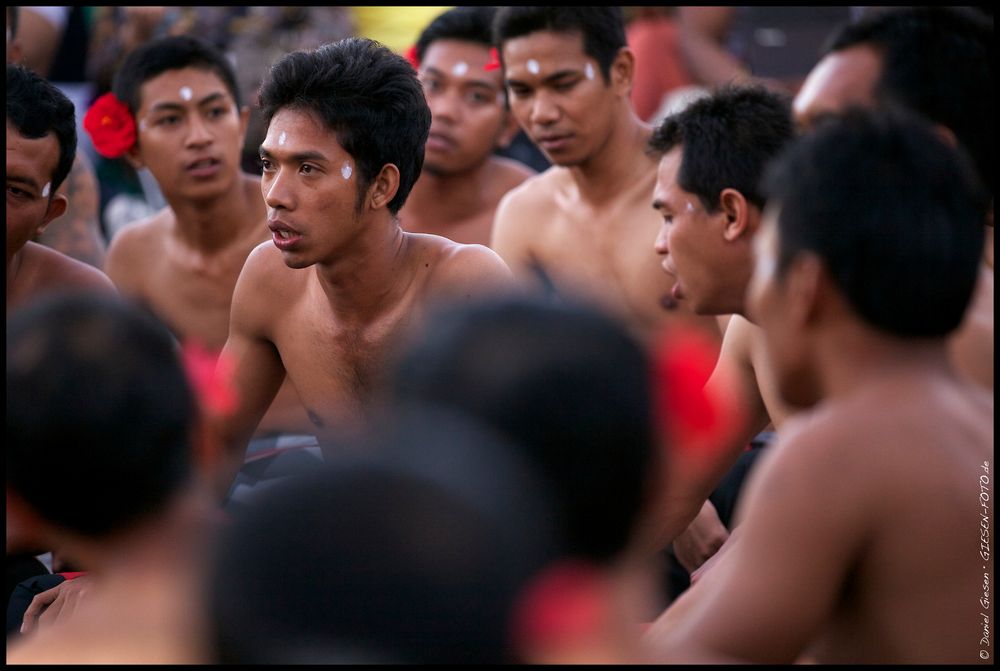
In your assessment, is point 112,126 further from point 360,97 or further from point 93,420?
point 93,420

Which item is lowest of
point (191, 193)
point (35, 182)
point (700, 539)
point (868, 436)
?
point (700, 539)

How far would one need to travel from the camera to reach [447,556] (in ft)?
3.74

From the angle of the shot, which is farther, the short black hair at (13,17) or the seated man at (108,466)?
the short black hair at (13,17)

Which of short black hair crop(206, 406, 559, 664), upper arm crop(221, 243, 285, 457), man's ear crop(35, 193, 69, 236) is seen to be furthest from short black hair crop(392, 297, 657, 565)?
man's ear crop(35, 193, 69, 236)

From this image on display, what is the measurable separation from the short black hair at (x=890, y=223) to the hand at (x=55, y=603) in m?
1.72

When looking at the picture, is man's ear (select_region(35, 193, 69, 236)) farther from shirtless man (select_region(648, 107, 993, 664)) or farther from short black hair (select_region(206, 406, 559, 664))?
short black hair (select_region(206, 406, 559, 664))

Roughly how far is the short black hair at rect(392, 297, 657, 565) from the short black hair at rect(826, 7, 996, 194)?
130 centimetres

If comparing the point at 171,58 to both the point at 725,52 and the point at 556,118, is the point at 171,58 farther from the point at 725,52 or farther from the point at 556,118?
the point at 725,52

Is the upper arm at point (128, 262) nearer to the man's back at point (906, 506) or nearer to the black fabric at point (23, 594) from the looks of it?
the black fabric at point (23, 594)

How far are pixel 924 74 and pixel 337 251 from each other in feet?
5.22

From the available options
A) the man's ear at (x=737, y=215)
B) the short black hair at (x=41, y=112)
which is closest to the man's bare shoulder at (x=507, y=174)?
the short black hair at (x=41, y=112)

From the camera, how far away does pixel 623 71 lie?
452 centimetres

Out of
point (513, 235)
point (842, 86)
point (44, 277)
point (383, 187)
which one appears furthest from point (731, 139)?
point (44, 277)

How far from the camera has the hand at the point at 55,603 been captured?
2594mm
